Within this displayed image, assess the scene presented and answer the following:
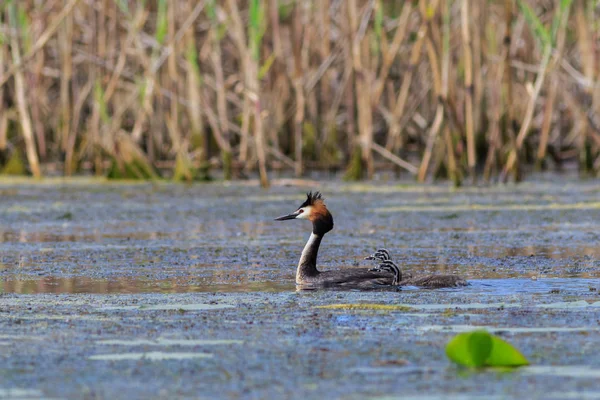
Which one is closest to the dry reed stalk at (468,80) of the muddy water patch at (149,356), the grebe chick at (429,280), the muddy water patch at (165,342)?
the grebe chick at (429,280)

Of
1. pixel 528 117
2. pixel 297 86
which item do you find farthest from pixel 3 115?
pixel 528 117

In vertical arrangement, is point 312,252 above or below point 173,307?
above

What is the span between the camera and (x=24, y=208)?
11.9m

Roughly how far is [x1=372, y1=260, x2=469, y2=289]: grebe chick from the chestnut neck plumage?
0.38 meters

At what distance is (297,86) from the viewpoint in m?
14.6

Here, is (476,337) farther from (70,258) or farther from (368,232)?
(368,232)

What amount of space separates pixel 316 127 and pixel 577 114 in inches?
127

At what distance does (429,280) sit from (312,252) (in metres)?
0.72

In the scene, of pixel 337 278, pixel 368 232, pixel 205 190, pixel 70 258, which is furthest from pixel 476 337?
A: pixel 205 190

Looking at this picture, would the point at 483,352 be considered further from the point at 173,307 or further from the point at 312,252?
the point at 312,252

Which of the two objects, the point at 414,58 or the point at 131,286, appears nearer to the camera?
the point at 131,286

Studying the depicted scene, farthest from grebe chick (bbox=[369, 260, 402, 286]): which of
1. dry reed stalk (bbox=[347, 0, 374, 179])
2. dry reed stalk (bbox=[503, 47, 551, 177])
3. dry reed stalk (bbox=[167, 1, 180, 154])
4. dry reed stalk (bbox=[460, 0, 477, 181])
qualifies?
dry reed stalk (bbox=[347, 0, 374, 179])

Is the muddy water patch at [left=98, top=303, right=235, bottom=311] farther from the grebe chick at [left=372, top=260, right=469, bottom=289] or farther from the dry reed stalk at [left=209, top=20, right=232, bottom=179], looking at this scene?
the dry reed stalk at [left=209, top=20, right=232, bottom=179]

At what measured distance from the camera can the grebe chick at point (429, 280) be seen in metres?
6.34
